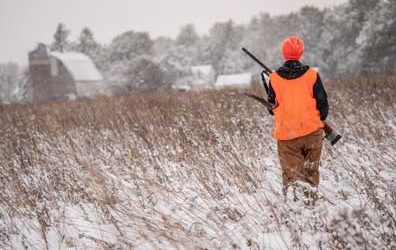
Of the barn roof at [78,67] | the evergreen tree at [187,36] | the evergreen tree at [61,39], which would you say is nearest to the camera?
the barn roof at [78,67]

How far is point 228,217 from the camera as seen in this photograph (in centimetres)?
390

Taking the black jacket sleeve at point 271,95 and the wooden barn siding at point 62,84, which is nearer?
the black jacket sleeve at point 271,95

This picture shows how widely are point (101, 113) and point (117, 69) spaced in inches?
1663

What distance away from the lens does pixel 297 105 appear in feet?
13.3

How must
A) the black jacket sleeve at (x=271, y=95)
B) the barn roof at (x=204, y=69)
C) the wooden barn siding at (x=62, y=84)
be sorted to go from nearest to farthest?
the black jacket sleeve at (x=271, y=95) < the wooden barn siding at (x=62, y=84) < the barn roof at (x=204, y=69)

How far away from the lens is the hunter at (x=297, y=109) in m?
4.05

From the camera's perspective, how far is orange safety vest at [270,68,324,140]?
159 inches

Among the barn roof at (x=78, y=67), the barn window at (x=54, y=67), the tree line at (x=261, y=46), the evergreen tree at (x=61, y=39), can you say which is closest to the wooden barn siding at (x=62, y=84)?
the barn window at (x=54, y=67)

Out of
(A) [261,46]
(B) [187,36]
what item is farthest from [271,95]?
(B) [187,36]

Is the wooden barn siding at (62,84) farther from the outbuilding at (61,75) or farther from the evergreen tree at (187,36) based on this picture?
the evergreen tree at (187,36)

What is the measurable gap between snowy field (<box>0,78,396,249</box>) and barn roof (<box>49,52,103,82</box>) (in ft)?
133

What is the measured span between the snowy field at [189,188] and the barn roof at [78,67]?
40.6 m

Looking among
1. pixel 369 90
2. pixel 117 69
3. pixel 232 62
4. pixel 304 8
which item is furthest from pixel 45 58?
pixel 369 90

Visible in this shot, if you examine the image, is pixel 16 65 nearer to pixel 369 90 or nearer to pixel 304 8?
pixel 304 8
